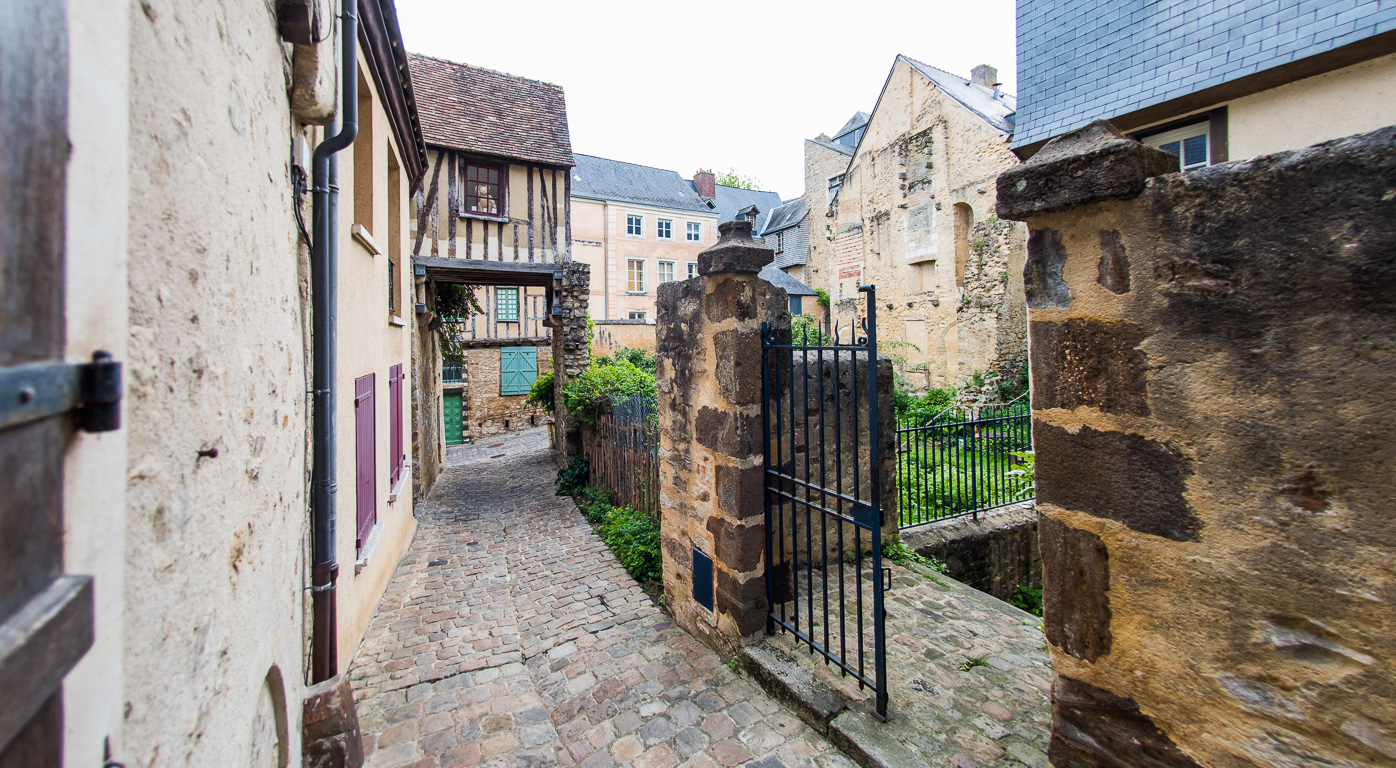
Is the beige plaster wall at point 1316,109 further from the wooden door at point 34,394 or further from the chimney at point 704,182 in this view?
the chimney at point 704,182

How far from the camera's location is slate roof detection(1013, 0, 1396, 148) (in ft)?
18.5

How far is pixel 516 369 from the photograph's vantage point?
59.2 feet

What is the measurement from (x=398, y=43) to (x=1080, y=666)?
6.28 metres

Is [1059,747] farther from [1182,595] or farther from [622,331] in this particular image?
[622,331]

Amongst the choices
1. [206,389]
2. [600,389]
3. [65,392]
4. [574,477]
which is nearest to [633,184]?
[600,389]

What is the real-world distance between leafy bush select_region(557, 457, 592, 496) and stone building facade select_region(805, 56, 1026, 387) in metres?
7.23

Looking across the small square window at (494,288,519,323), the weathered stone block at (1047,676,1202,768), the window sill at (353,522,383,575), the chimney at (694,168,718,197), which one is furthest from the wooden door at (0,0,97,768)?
the chimney at (694,168,718,197)

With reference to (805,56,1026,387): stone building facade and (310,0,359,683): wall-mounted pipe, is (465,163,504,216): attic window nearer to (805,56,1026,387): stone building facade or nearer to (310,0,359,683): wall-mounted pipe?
(805,56,1026,387): stone building facade

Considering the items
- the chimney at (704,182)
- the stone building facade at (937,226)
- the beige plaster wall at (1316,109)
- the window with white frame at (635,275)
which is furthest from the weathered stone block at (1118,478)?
the chimney at (704,182)

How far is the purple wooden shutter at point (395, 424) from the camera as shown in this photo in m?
5.73

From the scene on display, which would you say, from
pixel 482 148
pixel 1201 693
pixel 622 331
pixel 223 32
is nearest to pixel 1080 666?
pixel 1201 693

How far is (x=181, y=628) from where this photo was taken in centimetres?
139

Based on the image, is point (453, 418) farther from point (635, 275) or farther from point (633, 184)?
point (633, 184)

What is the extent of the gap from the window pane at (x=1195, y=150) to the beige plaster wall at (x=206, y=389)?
8.94 metres
